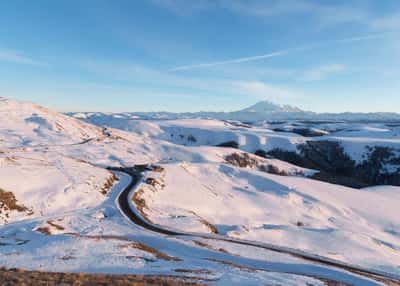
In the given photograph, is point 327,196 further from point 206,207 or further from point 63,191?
point 63,191

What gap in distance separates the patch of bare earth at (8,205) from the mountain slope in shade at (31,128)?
54518 millimetres

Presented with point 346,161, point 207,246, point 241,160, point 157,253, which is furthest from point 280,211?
point 346,161

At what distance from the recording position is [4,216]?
1519 inches

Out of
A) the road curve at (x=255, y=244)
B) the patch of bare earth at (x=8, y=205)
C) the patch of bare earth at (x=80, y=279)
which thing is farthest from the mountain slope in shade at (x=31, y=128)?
the patch of bare earth at (x=80, y=279)

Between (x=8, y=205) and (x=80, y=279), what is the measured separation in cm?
3103

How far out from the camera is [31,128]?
12075 centimetres

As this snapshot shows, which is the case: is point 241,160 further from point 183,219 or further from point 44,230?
point 44,230

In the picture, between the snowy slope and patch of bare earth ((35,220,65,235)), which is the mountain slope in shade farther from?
patch of bare earth ((35,220,65,235))

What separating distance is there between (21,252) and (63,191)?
2702 centimetres

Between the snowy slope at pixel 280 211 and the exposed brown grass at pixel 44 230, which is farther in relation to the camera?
the snowy slope at pixel 280 211

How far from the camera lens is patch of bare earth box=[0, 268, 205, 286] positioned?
16.1 meters

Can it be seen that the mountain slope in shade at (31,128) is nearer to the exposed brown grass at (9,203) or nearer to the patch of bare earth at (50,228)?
the exposed brown grass at (9,203)

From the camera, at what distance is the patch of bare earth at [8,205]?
1546 inches

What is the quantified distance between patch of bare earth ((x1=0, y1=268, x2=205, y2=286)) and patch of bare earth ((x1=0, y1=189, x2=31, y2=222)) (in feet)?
78.7
